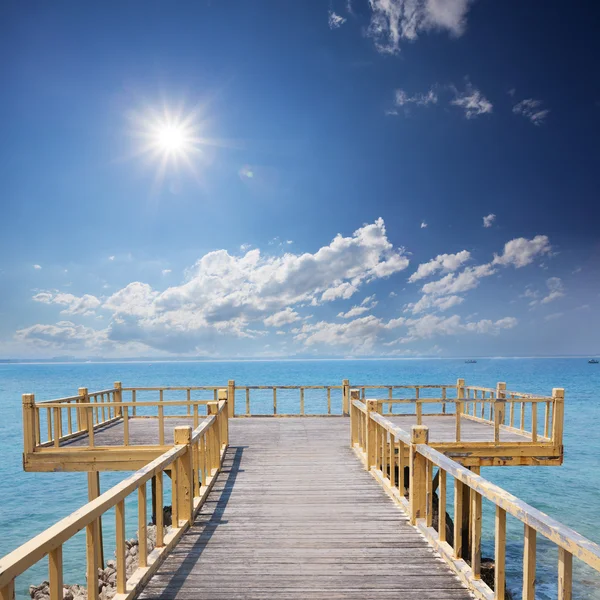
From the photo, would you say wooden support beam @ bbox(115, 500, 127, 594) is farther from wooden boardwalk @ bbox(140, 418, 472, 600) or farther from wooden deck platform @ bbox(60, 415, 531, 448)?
wooden deck platform @ bbox(60, 415, 531, 448)

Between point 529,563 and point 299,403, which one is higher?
point 529,563

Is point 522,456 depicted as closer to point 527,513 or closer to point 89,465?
point 527,513

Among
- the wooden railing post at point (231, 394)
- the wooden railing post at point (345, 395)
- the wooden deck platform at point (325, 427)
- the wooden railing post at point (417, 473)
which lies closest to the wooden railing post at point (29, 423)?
the wooden deck platform at point (325, 427)

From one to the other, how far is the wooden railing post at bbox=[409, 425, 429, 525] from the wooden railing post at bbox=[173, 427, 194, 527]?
288 centimetres

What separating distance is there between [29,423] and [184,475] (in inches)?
246

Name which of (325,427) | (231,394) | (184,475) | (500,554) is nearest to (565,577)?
(500,554)

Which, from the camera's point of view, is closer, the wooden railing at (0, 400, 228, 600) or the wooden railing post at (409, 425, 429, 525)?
the wooden railing at (0, 400, 228, 600)

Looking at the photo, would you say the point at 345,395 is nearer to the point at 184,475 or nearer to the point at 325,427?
the point at 325,427

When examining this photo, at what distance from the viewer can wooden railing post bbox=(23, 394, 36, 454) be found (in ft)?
32.1

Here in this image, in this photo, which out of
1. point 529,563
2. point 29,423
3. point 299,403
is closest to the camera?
point 529,563

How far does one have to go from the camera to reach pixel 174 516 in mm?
5508

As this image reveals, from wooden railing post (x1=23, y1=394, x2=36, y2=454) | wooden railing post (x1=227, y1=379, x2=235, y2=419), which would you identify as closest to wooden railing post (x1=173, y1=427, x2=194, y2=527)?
wooden railing post (x1=23, y1=394, x2=36, y2=454)

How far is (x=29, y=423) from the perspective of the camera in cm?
977

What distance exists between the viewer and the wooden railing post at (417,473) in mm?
5520
